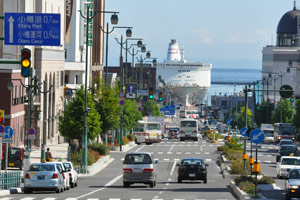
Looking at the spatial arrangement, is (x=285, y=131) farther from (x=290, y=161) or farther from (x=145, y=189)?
(x=145, y=189)

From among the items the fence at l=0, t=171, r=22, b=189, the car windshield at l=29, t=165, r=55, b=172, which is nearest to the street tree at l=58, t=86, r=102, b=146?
the fence at l=0, t=171, r=22, b=189

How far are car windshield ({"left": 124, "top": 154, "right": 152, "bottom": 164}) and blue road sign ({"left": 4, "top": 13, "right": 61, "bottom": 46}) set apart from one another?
8.87m

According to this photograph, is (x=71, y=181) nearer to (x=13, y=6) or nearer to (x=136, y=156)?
(x=136, y=156)

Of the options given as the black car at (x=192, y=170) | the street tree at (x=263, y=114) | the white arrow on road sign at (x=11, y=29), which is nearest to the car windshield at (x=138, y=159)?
the black car at (x=192, y=170)

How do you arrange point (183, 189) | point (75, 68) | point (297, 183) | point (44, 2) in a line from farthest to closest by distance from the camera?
point (75, 68), point (44, 2), point (183, 189), point (297, 183)

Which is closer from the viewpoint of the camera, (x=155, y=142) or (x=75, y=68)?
(x=155, y=142)

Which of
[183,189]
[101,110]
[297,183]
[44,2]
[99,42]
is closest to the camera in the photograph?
[297,183]

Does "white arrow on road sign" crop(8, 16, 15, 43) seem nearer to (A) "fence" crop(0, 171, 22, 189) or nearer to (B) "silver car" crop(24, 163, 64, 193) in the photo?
(B) "silver car" crop(24, 163, 64, 193)

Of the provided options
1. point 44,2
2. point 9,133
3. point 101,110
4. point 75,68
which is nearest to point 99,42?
point 75,68

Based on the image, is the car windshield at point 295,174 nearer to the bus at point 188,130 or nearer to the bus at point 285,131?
the bus at point 188,130

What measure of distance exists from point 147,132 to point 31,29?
212 feet

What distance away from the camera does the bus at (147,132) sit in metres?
96.9

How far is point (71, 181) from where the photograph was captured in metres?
39.8

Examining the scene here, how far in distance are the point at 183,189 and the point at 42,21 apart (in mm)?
10831
